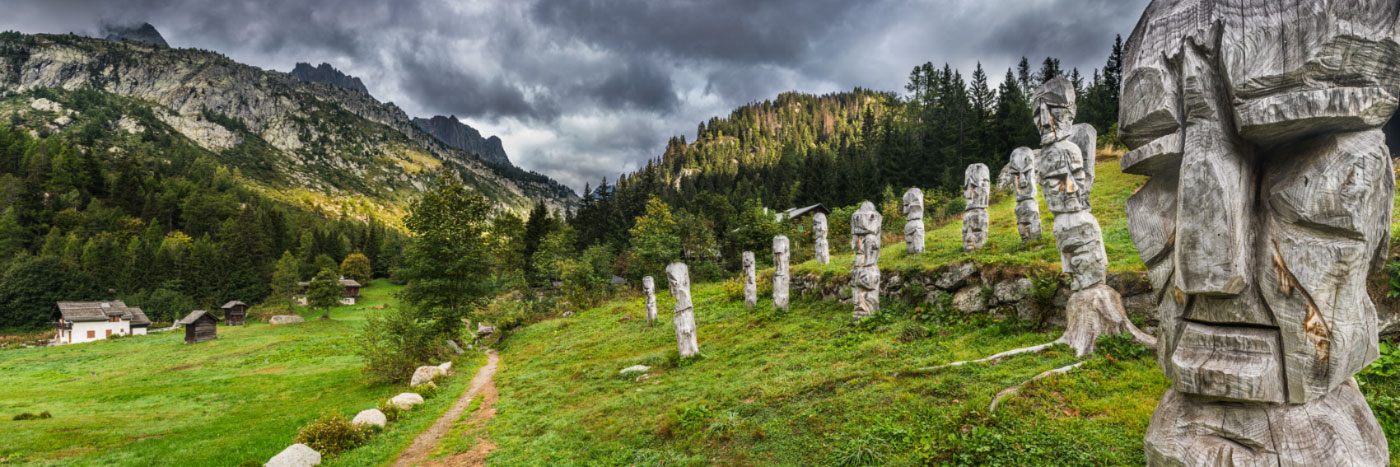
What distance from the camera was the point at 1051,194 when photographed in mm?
9102

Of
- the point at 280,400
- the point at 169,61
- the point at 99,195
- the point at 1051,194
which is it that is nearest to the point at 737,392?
the point at 1051,194

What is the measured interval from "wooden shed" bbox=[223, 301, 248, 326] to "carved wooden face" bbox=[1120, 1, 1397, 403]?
204ft

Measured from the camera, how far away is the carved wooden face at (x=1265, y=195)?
2018mm

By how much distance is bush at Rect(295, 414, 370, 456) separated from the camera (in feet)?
32.7

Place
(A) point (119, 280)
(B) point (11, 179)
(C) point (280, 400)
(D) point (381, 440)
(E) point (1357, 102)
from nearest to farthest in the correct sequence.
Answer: (E) point (1357, 102)
(D) point (381, 440)
(C) point (280, 400)
(A) point (119, 280)
(B) point (11, 179)

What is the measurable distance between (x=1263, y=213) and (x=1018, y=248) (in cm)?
1199

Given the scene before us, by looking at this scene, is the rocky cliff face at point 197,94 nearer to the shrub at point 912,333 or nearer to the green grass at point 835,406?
the green grass at point 835,406

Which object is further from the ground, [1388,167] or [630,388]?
[1388,167]

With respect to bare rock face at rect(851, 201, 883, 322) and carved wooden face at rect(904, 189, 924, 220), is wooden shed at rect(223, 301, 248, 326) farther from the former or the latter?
carved wooden face at rect(904, 189, 924, 220)

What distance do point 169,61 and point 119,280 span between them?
215 metres

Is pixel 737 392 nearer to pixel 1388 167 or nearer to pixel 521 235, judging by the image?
pixel 1388 167

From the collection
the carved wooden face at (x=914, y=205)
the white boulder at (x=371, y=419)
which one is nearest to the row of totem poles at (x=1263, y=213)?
the white boulder at (x=371, y=419)

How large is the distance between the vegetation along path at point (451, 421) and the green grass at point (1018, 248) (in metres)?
10.9

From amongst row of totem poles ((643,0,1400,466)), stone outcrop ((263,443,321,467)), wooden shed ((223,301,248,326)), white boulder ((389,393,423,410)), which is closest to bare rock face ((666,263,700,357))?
white boulder ((389,393,423,410))
